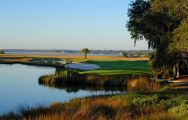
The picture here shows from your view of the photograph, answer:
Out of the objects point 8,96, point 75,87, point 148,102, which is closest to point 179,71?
point 75,87

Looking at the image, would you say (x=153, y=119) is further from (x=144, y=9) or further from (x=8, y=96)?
(x=144, y=9)

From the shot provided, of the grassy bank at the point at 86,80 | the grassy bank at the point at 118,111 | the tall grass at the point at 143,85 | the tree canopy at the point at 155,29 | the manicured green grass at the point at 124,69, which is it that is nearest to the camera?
the grassy bank at the point at 118,111

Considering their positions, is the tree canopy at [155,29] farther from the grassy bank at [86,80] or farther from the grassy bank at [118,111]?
the grassy bank at [118,111]

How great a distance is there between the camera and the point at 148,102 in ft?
64.2

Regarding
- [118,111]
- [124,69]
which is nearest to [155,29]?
[124,69]

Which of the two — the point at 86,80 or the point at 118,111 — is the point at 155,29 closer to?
the point at 86,80

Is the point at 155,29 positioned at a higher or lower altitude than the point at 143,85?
higher

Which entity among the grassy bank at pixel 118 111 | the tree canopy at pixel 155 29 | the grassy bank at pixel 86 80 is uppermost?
the tree canopy at pixel 155 29

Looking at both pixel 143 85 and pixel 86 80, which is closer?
pixel 143 85

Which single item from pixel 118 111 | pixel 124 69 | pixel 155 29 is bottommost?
pixel 124 69

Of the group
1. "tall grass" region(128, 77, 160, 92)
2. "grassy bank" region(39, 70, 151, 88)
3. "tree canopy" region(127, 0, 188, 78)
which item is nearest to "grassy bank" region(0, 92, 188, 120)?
"tall grass" region(128, 77, 160, 92)

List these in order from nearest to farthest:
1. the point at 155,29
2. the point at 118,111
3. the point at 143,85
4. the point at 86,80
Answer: the point at 118,111, the point at 143,85, the point at 155,29, the point at 86,80

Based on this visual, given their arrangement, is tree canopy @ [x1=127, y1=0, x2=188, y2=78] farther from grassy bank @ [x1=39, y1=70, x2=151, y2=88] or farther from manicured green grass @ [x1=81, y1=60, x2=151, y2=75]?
manicured green grass @ [x1=81, y1=60, x2=151, y2=75]

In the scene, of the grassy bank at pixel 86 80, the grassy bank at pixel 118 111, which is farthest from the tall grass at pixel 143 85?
the grassy bank at pixel 118 111
